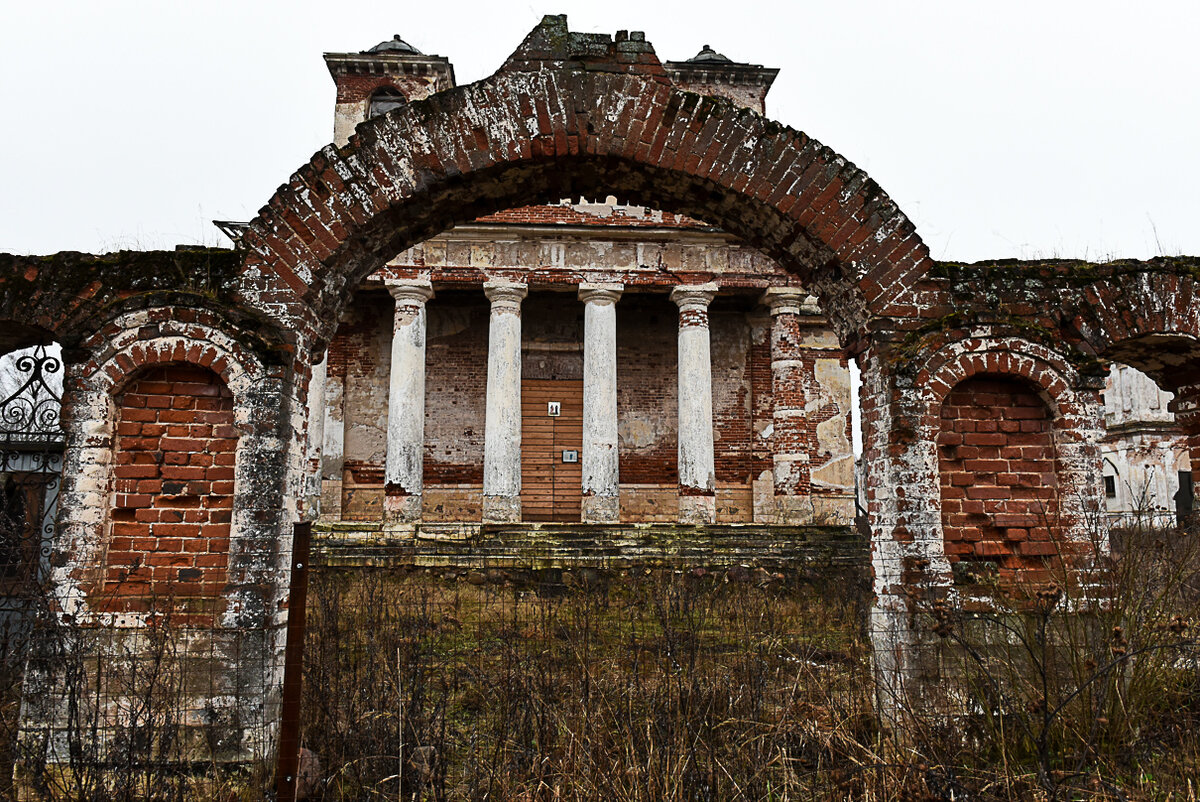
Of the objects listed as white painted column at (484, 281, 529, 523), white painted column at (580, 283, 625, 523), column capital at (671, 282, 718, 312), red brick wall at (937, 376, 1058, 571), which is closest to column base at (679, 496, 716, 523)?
white painted column at (580, 283, 625, 523)

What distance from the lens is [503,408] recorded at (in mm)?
13320

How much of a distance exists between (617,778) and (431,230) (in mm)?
3131

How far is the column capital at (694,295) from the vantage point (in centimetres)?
1409

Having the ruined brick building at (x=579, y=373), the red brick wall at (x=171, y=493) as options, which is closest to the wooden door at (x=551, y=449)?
the ruined brick building at (x=579, y=373)

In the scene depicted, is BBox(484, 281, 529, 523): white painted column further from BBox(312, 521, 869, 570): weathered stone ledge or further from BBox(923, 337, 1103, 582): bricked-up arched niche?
BBox(923, 337, 1103, 582): bricked-up arched niche

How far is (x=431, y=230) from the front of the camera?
4.72m

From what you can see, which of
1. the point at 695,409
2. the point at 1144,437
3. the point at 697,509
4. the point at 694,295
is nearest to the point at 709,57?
the point at 694,295

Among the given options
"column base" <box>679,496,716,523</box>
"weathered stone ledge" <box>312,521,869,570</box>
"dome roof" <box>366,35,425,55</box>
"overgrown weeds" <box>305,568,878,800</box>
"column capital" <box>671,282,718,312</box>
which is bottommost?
"overgrown weeds" <box>305,568,878,800</box>

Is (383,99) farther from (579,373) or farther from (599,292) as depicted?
(579,373)

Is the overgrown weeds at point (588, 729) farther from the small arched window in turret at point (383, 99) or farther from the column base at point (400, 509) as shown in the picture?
the small arched window in turret at point (383, 99)

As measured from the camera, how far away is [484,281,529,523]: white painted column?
509 inches

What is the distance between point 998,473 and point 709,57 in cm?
1355

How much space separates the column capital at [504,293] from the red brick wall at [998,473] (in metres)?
10.2

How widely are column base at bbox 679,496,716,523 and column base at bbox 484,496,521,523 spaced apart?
2722 millimetres
